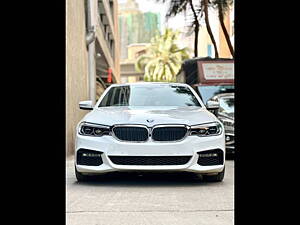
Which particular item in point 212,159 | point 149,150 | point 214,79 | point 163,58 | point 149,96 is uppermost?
point 163,58

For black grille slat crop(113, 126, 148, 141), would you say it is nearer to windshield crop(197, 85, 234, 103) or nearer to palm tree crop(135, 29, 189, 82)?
windshield crop(197, 85, 234, 103)

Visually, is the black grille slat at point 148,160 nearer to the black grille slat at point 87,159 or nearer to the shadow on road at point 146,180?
the black grille slat at point 87,159

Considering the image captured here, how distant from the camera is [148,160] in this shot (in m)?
6.69

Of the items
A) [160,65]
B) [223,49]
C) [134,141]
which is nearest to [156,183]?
[134,141]

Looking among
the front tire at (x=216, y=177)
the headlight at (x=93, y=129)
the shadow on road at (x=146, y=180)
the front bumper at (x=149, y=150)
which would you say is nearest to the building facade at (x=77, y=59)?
the shadow on road at (x=146, y=180)

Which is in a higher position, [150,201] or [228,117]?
[228,117]

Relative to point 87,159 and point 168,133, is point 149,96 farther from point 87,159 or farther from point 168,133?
point 87,159

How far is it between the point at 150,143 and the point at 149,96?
1555mm

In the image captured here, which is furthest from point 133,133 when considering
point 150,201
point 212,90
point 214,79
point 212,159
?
point 214,79
